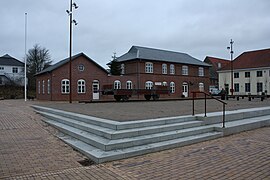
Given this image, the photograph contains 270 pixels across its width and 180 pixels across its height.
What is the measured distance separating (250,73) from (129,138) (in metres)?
51.7

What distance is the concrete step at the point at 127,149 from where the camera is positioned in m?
6.06

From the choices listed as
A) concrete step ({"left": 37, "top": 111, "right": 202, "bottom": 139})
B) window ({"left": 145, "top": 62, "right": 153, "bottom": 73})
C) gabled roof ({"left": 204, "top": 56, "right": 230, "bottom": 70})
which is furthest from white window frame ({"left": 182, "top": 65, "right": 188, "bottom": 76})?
concrete step ({"left": 37, "top": 111, "right": 202, "bottom": 139})

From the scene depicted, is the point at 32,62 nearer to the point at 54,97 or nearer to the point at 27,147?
the point at 54,97

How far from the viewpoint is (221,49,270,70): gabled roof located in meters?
52.0

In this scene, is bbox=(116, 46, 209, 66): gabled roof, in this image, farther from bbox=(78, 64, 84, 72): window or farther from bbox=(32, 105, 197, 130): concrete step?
bbox=(32, 105, 197, 130): concrete step

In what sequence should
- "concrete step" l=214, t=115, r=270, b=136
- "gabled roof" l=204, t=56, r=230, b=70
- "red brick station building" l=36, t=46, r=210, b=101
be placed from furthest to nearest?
"gabled roof" l=204, t=56, r=230, b=70 → "red brick station building" l=36, t=46, r=210, b=101 → "concrete step" l=214, t=115, r=270, b=136

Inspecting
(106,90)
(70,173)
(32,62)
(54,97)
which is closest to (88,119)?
(70,173)

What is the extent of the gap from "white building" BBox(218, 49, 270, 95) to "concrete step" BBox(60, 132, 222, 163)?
47.0 meters

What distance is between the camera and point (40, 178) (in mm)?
4875

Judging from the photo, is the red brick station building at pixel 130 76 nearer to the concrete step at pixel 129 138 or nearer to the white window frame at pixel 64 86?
the white window frame at pixel 64 86

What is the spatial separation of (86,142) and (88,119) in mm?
1807

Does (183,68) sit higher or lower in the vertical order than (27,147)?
higher

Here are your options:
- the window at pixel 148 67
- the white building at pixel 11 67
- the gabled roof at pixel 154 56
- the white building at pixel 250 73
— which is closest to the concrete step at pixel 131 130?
the gabled roof at pixel 154 56

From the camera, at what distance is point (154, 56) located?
4284 centimetres
